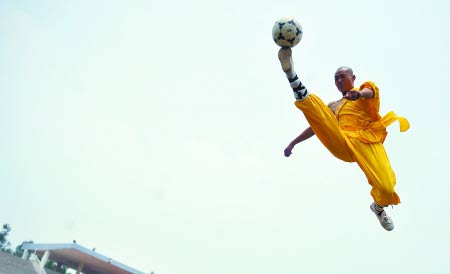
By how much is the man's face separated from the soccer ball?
1.12 meters

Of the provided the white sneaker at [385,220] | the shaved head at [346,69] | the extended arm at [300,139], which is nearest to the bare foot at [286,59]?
the shaved head at [346,69]

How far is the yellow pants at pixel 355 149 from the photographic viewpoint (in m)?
4.96

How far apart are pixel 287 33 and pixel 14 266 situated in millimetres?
22739

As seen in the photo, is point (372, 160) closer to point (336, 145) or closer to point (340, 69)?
point (336, 145)

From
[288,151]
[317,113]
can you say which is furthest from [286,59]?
[288,151]

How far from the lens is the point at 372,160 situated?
524 cm

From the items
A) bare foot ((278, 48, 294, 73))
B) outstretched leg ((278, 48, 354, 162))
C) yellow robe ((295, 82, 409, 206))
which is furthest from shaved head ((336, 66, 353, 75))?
bare foot ((278, 48, 294, 73))

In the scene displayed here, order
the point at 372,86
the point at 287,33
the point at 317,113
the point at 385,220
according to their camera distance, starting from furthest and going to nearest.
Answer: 1. the point at 385,220
2. the point at 372,86
3. the point at 317,113
4. the point at 287,33

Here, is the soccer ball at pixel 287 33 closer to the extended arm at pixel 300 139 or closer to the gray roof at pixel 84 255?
the extended arm at pixel 300 139

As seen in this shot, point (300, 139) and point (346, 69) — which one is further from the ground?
point (346, 69)

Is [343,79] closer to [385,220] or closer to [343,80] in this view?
[343,80]

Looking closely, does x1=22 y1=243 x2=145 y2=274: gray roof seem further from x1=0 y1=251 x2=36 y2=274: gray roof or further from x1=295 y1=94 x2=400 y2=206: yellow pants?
x1=295 y1=94 x2=400 y2=206: yellow pants

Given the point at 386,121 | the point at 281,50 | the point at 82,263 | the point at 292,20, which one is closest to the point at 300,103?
the point at 281,50

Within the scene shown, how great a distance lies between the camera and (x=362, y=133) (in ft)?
17.7
